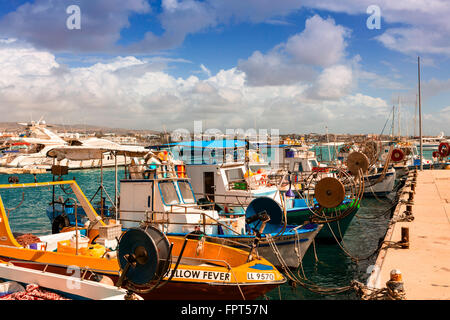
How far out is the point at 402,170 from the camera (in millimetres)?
46938

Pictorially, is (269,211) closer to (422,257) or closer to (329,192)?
(329,192)

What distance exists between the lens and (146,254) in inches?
262

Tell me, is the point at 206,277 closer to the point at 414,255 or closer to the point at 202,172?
the point at 414,255

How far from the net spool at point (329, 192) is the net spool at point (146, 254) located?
6.03m

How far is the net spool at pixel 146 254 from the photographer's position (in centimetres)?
659

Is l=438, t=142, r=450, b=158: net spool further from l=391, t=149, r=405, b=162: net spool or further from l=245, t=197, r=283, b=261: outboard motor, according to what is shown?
l=245, t=197, r=283, b=261: outboard motor

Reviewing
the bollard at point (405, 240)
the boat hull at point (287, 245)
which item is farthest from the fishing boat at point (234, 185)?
the bollard at point (405, 240)

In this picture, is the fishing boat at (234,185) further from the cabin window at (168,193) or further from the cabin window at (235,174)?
the cabin window at (168,193)

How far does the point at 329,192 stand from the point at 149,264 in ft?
21.1

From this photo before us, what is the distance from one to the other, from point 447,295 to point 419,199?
13.7 meters

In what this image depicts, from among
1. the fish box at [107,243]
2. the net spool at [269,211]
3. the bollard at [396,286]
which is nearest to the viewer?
the bollard at [396,286]

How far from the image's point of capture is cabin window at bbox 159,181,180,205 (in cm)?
1372

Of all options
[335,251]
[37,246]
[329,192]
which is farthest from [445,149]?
[37,246]

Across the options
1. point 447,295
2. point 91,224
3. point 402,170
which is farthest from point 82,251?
point 402,170
